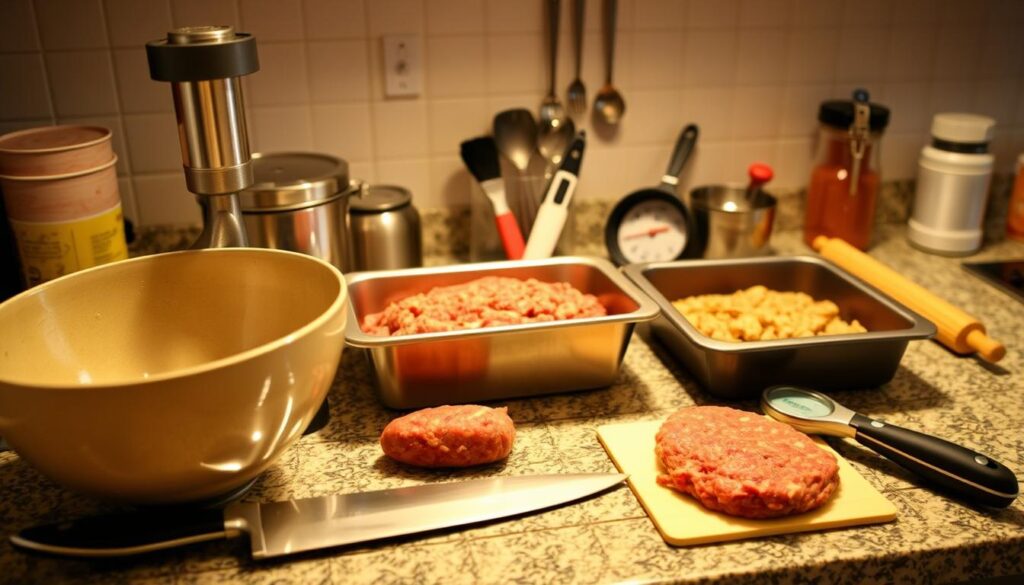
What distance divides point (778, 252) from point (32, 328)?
1.15 metres

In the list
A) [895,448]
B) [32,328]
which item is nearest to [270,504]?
[32,328]

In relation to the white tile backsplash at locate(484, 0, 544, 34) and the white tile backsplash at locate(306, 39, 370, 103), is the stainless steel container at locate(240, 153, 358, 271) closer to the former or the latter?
the white tile backsplash at locate(306, 39, 370, 103)

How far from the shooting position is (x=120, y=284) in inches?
34.6

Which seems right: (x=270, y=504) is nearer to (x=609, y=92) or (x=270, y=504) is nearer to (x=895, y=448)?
(x=895, y=448)

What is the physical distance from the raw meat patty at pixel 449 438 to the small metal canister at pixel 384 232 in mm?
434

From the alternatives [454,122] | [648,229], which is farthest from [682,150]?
[454,122]

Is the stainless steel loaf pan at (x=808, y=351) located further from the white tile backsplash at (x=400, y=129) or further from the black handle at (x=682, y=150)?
the white tile backsplash at (x=400, y=129)

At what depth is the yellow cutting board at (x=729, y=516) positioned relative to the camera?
0.76 meters

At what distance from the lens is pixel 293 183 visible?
1104 mm

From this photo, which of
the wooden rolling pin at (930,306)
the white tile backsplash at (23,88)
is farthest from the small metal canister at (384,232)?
the wooden rolling pin at (930,306)

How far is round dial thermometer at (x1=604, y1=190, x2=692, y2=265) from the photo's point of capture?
1.35 metres

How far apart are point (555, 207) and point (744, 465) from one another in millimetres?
581

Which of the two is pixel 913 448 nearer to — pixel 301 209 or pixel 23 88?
pixel 301 209

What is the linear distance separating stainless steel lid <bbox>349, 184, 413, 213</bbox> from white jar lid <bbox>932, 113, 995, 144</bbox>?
0.90m
